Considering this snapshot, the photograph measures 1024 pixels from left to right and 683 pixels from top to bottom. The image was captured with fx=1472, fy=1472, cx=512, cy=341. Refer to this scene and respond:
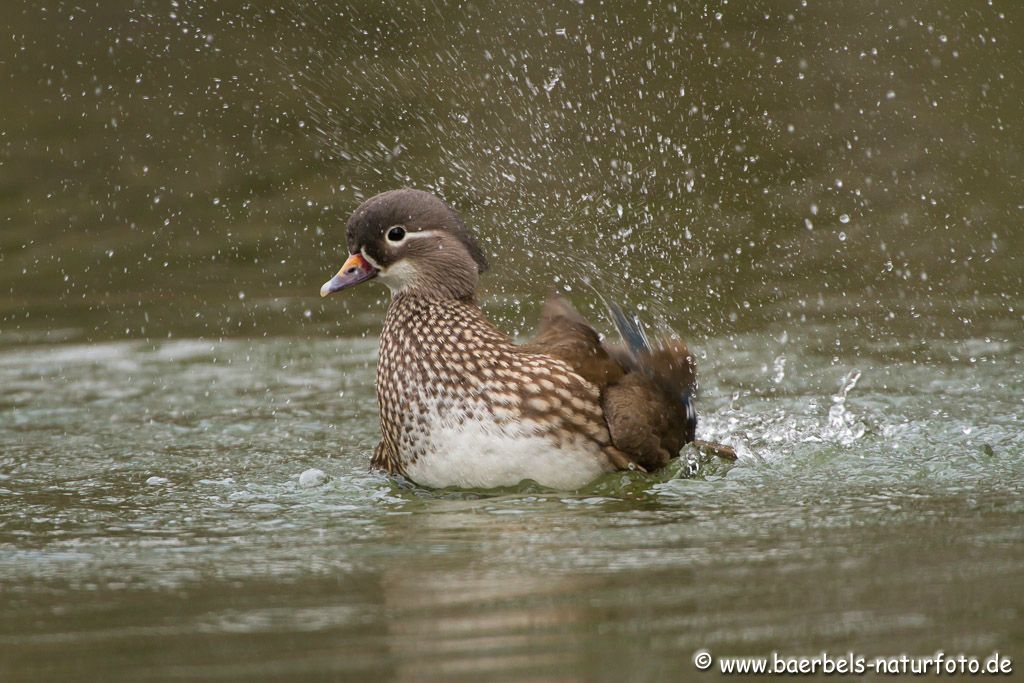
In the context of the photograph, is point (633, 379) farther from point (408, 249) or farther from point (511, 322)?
point (511, 322)

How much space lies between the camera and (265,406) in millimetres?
7863

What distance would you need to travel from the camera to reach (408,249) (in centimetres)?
598

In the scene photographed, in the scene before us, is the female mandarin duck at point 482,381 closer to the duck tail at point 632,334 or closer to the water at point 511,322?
the duck tail at point 632,334

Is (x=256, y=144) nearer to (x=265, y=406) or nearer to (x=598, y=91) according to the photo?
(x=598, y=91)

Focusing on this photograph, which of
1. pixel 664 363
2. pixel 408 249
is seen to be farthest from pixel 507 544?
pixel 408 249

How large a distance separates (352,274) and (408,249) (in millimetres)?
250

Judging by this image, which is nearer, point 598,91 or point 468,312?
point 468,312

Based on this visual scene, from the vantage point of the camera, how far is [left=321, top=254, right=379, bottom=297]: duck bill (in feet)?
19.3

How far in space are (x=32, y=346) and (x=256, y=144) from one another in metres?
2.68

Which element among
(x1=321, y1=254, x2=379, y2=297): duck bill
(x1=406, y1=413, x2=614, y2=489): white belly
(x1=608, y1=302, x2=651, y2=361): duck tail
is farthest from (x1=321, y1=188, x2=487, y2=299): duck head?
(x1=406, y1=413, x2=614, y2=489): white belly

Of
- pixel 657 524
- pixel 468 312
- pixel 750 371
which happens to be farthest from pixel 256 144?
pixel 657 524

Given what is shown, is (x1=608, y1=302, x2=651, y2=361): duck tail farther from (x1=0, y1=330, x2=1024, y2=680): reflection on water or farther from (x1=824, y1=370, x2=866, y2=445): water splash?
(x1=824, y1=370, x2=866, y2=445): water splash

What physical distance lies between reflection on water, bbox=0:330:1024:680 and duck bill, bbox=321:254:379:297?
31.4 inches

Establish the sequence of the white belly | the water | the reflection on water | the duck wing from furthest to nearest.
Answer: the duck wing, the white belly, the water, the reflection on water
